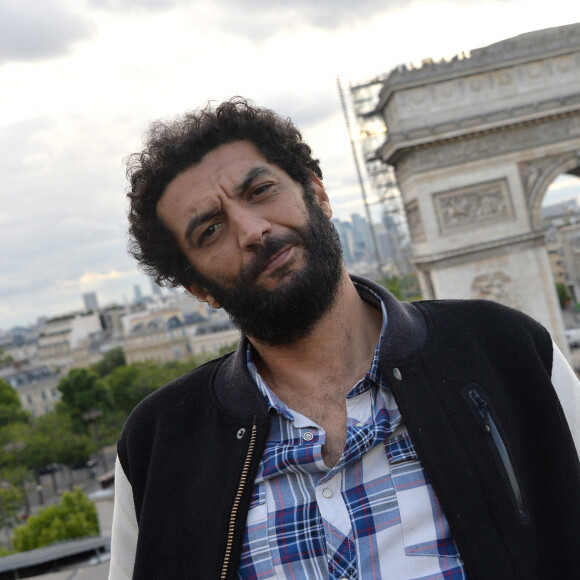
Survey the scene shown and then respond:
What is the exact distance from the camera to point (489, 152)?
1160cm

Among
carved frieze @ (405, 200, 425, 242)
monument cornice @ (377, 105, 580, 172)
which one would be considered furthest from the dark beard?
carved frieze @ (405, 200, 425, 242)

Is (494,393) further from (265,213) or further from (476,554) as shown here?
(265,213)

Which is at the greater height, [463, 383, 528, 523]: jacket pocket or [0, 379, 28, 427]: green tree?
[463, 383, 528, 523]: jacket pocket

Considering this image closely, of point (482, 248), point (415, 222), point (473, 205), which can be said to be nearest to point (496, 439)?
point (482, 248)

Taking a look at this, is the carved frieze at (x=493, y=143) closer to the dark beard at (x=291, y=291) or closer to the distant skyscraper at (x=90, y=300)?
the dark beard at (x=291, y=291)

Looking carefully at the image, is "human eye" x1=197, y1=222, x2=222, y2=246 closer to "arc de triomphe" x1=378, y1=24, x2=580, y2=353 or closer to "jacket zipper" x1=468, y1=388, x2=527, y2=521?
"jacket zipper" x1=468, y1=388, x2=527, y2=521

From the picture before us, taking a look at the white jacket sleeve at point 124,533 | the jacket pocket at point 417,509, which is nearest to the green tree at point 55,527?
the white jacket sleeve at point 124,533

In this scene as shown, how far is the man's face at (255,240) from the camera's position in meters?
1.60

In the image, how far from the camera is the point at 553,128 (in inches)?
462

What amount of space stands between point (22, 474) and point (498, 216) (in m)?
22.4

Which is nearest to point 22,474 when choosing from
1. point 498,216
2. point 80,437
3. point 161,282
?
point 80,437

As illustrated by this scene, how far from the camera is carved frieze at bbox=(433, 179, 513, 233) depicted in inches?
456

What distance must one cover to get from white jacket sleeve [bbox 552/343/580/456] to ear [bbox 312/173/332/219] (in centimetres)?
65

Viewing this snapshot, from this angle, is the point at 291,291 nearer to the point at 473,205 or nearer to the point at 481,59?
the point at 473,205
